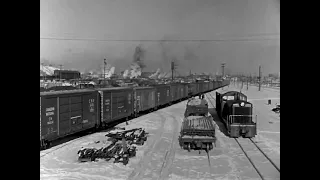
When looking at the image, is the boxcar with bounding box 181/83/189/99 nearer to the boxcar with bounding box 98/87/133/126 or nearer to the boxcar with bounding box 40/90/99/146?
the boxcar with bounding box 98/87/133/126

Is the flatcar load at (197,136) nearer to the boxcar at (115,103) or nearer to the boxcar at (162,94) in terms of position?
the boxcar at (115,103)

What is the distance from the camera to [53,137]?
853 centimetres

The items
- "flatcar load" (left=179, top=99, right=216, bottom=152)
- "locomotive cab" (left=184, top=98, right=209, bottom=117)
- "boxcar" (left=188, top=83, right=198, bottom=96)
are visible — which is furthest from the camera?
"boxcar" (left=188, top=83, right=198, bottom=96)

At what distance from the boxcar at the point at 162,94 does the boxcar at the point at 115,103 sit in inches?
176

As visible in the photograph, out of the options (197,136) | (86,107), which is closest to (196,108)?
(197,136)

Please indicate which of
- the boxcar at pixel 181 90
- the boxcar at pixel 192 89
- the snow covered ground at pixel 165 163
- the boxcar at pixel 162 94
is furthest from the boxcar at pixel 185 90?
the snow covered ground at pixel 165 163

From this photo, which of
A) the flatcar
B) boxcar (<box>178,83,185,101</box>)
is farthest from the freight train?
boxcar (<box>178,83,185,101</box>)

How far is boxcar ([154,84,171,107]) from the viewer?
18750 mm

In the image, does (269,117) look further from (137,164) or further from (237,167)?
(137,164)

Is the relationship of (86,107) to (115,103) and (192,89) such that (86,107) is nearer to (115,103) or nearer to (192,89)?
(115,103)

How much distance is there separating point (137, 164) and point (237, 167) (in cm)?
286

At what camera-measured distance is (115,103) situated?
12.6 metres

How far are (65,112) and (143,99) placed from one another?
24.3 ft

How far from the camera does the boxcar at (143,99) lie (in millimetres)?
14991
